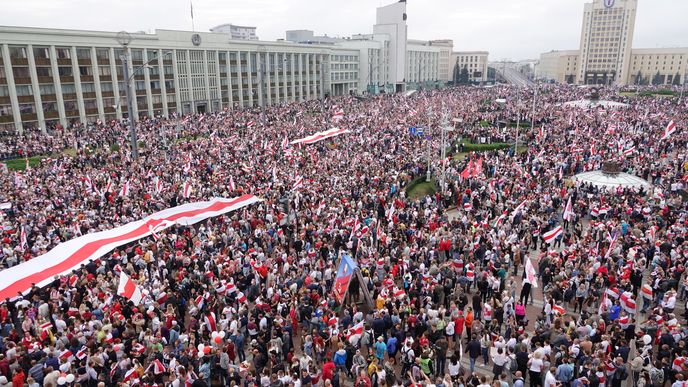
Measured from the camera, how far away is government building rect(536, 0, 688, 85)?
147875mm

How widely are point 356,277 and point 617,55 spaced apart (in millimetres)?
164936

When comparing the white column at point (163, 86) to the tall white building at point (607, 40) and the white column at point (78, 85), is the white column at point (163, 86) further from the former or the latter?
the tall white building at point (607, 40)

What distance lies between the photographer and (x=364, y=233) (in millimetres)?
18672

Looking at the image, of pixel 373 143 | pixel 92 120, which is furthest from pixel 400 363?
pixel 92 120

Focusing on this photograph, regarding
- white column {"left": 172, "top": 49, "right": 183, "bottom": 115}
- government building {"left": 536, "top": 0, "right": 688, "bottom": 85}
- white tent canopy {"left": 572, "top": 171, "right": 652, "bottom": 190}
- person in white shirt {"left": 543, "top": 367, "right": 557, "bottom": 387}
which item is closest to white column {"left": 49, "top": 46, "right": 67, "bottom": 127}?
white column {"left": 172, "top": 49, "right": 183, "bottom": 115}

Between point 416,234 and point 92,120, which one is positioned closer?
point 416,234

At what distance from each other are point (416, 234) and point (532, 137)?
2677cm

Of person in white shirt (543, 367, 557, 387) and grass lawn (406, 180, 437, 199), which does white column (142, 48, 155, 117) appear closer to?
grass lawn (406, 180, 437, 199)

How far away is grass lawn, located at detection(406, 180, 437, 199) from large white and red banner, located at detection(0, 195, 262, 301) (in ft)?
32.8

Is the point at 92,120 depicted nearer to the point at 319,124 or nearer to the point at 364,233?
the point at 319,124

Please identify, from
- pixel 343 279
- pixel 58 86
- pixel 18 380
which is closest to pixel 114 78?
pixel 58 86

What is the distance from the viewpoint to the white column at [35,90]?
1900 inches

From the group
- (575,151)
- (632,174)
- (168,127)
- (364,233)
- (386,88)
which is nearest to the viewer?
(364,233)

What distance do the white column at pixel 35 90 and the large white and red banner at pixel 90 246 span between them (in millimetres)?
38201
